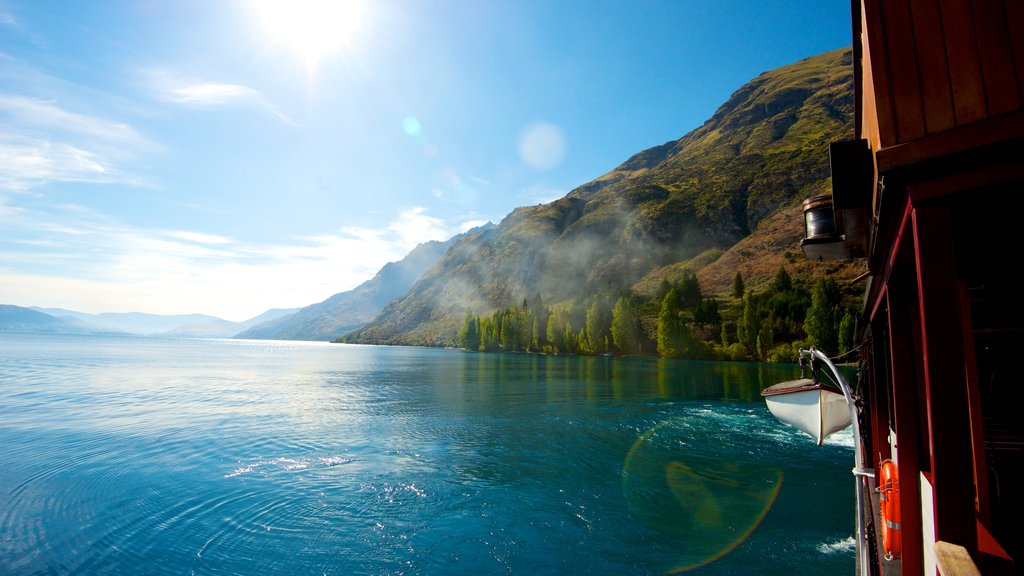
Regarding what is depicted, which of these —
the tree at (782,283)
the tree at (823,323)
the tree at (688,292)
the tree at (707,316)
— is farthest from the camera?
the tree at (688,292)

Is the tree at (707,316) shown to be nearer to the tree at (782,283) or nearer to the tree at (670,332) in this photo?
the tree at (670,332)

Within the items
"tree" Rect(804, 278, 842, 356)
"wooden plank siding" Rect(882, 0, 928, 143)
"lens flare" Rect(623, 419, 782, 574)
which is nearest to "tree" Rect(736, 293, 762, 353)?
"tree" Rect(804, 278, 842, 356)

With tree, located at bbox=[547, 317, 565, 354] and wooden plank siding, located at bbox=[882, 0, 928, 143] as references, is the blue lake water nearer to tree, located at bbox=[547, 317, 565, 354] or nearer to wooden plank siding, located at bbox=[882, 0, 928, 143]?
wooden plank siding, located at bbox=[882, 0, 928, 143]

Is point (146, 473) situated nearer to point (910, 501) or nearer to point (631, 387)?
point (910, 501)

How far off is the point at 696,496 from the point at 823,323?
284 ft

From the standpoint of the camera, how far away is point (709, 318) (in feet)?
378

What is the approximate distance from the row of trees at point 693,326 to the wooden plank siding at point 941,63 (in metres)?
91.8

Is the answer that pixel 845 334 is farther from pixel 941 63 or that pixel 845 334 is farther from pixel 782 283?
pixel 941 63

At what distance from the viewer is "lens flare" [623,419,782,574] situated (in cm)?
1291

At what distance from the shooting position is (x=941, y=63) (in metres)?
4.40

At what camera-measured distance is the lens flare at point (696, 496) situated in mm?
12914

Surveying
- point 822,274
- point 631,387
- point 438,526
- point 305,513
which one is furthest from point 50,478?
point 822,274

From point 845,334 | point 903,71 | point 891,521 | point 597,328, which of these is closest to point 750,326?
point 845,334

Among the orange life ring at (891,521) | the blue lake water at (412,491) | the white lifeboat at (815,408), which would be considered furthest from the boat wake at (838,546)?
the orange life ring at (891,521)
